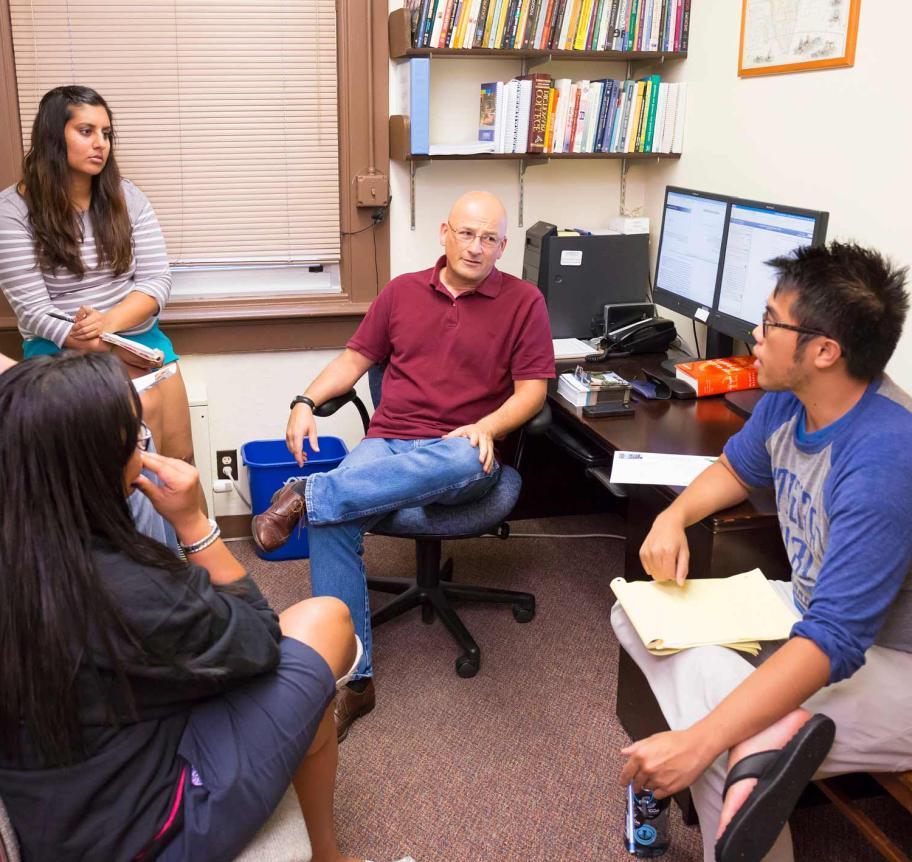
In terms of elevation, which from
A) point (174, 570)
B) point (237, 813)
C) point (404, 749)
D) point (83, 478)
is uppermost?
point (83, 478)

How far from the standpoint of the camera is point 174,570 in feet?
4.01

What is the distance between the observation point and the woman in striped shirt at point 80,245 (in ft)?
8.71

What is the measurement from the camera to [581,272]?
3139 millimetres

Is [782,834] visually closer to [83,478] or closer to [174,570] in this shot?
[174,570]

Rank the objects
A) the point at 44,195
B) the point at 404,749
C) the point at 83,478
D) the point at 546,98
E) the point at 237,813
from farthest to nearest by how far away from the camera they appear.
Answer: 1. the point at 546,98
2. the point at 44,195
3. the point at 404,749
4. the point at 237,813
5. the point at 83,478

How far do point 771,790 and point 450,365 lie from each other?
4.94 ft

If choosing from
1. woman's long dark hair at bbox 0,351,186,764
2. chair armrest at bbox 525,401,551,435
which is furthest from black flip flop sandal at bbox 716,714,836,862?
chair armrest at bbox 525,401,551,435

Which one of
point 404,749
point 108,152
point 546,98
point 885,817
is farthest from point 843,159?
point 108,152

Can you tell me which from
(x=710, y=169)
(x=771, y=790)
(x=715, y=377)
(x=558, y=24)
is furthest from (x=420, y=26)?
(x=771, y=790)

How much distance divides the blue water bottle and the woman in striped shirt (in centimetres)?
177

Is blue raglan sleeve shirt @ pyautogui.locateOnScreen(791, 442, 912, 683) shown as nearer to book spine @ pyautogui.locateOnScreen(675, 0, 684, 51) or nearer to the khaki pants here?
the khaki pants

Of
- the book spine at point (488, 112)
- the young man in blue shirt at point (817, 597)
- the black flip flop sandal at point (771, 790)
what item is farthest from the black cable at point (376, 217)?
the black flip flop sandal at point (771, 790)

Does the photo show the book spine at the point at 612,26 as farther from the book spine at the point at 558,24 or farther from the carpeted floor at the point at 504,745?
the carpeted floor at the point at 504,745

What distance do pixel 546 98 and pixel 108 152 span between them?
4.56ft
